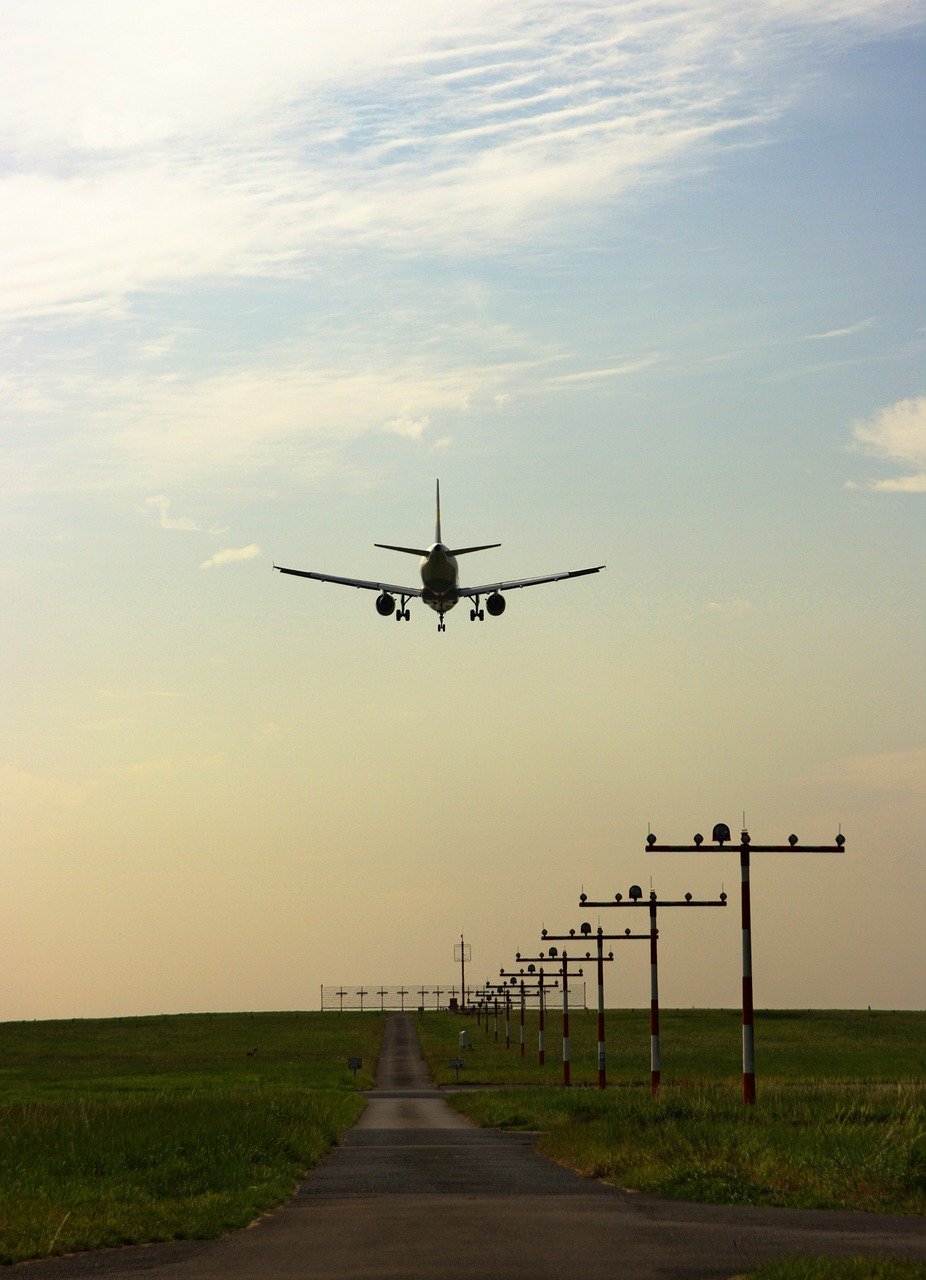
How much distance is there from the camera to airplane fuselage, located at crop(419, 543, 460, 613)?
75750 mm

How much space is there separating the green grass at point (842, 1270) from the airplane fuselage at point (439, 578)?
54891 millimetres

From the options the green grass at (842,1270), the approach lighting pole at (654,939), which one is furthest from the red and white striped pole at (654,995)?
the green grass at (842,1270)

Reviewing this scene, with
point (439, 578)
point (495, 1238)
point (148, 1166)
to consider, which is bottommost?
point (148, 1166)

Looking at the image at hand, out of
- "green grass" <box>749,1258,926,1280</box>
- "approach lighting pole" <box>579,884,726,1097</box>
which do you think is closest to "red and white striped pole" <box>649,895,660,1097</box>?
"approach lighting pole" <box>579,884,726,1097</box>

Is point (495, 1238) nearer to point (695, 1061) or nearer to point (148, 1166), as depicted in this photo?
point (148, 1166)

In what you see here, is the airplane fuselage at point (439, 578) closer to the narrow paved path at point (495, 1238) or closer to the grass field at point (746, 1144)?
the grass field at point (746, 1144)

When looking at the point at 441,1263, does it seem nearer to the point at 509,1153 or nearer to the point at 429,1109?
the point at 509,1153

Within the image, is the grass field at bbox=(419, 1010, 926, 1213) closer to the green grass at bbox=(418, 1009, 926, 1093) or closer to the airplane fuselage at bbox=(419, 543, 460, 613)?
the airplane fuselage at bbox=(419, 543, 460, 613)

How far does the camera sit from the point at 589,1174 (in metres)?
40.6

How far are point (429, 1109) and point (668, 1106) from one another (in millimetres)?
42152

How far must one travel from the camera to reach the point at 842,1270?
21281mm

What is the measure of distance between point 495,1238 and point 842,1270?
661 centimetres

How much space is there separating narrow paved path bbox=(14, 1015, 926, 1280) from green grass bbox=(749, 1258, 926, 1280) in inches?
30.3

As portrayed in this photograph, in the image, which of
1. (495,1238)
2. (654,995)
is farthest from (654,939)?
(495,1238)
